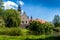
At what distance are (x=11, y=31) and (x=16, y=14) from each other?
1560 centimetres

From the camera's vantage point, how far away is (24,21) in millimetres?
57562

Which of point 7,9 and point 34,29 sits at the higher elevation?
point 7,9

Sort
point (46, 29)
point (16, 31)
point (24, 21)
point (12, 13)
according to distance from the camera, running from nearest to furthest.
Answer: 1. point (16, 31)
2. point (46, 29)
3. point (12, 13)
4. point (24, 21)

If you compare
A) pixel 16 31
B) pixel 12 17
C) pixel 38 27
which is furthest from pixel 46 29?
pixel 12 17

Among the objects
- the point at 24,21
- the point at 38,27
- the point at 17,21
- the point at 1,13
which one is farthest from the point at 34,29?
the point at 24,21

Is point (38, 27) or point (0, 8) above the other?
point (0, 8)

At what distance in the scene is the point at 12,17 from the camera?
132ft

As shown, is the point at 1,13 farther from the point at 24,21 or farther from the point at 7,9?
the point at 24,21

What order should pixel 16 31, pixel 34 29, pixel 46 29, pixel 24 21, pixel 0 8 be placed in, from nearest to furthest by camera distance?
pixel 16 31
pixel 46 29
pixel 34 29
pixel 0 8
pixel 24 21

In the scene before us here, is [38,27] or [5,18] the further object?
[5,18]

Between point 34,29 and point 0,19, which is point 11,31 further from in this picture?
point 0,19

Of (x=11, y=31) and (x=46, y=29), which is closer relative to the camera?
(x=11, y=31)

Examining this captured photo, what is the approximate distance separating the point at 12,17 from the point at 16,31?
1535 cm

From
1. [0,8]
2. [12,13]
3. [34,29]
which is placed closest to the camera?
[34,29]
